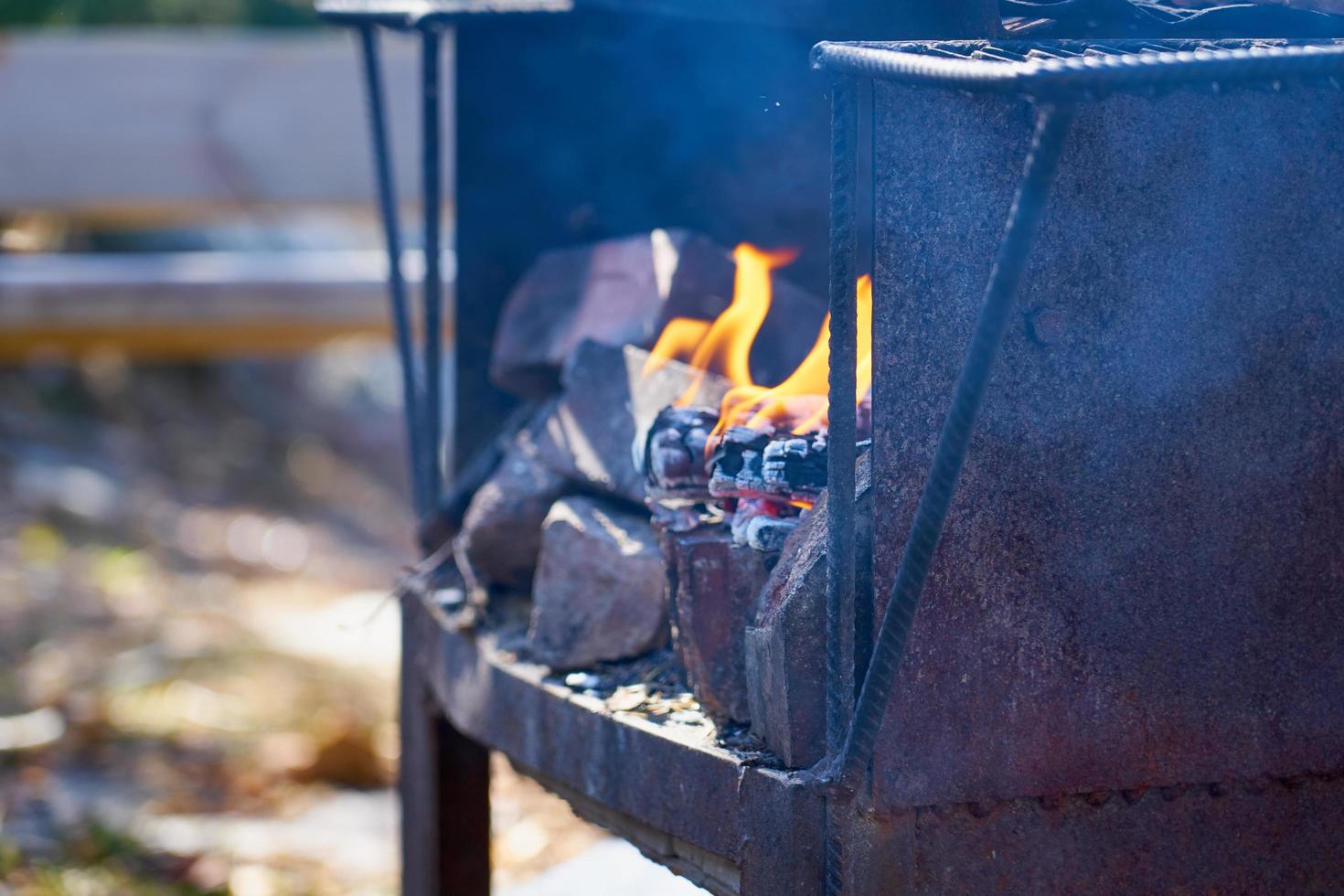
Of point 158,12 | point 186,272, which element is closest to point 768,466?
point 186,272

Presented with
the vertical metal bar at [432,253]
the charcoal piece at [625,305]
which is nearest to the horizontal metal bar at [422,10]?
the vertical metal bar at [432,253]

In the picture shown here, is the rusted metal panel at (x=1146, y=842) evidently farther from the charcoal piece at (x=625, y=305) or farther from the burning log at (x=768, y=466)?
the charcoal piece at (x=625, y=305)

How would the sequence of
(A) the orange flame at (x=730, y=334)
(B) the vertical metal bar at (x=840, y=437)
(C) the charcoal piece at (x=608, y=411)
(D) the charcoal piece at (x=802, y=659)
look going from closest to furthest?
(B) the vertical metal bar at (x=840, y=437), (D) the charcoal piece at (x=802, y=659), (C) the charcoal piece at (x=608, y=411), (A) the orange flame at (x=730, y=334)

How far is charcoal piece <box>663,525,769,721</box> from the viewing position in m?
1.61

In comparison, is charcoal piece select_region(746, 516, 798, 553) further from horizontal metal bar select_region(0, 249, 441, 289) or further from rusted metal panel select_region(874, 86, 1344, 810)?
horizontal metal bar select_region(0, 249, 441, 289)

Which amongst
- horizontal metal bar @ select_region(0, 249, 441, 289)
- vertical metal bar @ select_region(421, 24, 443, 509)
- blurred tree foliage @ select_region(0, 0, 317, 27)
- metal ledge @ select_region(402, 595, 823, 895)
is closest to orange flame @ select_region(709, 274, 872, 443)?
metal ledge @ select_region(402, 595, 823, 895)

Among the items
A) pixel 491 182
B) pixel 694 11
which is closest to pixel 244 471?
pixel 491 182

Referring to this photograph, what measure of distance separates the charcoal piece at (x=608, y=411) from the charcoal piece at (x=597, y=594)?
0.24 feet

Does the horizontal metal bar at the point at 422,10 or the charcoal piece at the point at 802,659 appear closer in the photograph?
the charcoal piece at the point at 802,659

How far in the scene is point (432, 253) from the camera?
237 cm

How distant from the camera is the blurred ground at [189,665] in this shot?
3.24 metres

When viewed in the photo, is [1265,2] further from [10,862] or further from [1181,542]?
[10,862]

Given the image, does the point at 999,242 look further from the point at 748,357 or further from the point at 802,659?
the point at 748,357

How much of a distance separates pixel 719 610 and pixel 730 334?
1.86 feet
